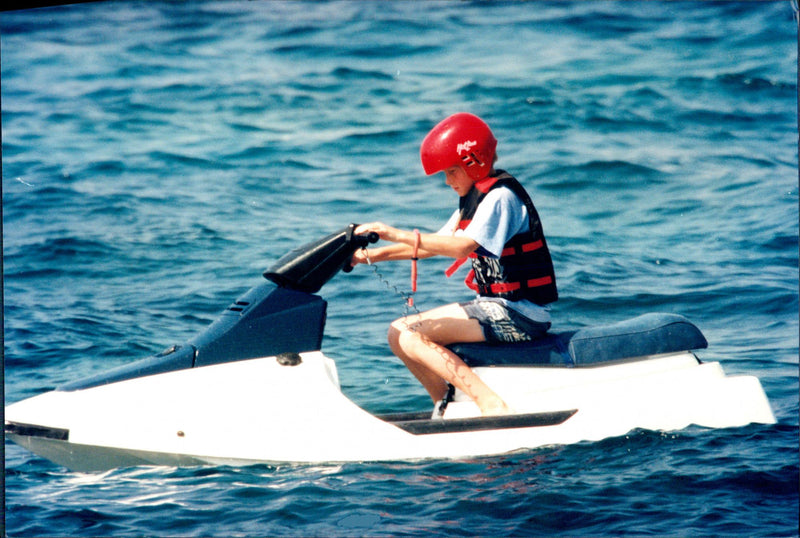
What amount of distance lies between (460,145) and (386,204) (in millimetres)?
4701

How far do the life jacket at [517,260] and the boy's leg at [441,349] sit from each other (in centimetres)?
21

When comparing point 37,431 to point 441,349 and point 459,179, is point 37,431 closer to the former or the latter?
point 441,349

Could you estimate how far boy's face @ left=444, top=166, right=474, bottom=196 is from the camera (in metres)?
4.20

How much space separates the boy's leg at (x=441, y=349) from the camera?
13.5ft

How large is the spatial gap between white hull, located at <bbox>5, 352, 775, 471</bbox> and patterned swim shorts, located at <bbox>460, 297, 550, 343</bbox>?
0.50 ft

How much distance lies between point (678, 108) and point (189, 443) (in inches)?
336

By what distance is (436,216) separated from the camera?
855cm

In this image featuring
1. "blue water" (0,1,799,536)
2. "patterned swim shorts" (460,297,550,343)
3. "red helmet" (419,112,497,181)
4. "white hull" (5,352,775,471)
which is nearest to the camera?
"blue water" (0,1,799,536)

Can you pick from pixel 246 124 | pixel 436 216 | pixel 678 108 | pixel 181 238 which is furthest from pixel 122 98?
pixel 678 108

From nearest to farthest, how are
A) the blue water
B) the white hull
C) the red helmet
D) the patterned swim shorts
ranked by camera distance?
the blue water → the white hull → the red helmet → the patterned swim shorts

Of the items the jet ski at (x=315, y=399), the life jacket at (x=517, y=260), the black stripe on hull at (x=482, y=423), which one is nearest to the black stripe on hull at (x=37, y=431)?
the jet ski at (x=315, y=399)

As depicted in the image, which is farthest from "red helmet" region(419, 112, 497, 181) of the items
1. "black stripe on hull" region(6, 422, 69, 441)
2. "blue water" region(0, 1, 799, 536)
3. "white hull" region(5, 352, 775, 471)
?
"black stripe on hull" region(6, 422, 69, 441)

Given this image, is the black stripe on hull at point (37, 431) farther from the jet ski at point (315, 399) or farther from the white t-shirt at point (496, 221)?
the white t-shirt at point (496, 221)

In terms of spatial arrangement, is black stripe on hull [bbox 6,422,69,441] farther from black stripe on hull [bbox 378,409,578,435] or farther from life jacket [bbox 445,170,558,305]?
life jacket [bbox 445,170,558,305]
